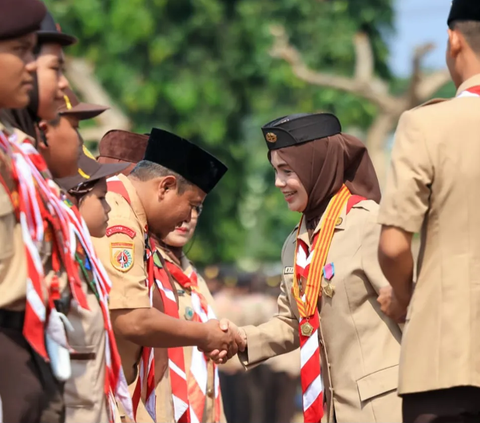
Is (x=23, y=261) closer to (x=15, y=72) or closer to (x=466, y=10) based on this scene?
(x=15, y=72)

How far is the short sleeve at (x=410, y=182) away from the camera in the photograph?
3973 millimetres

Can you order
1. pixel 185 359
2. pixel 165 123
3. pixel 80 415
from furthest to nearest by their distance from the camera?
1. pixel 165 123
2. pixel 185 359
3. pixel 80 415

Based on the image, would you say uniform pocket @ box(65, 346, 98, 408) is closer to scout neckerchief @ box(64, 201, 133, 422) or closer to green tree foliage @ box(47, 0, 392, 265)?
scout neckerchief @ box(64, 201, 133, 422)

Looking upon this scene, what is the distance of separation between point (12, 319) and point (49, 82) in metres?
0.87

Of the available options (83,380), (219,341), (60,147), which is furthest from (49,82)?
(219,341)

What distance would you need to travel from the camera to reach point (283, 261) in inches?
227

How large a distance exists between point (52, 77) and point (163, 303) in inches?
90.5

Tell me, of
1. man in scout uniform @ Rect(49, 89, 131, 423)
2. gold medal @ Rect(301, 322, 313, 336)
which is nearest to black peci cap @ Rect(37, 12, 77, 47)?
man in scout uniform @ Rect(49, 89, 131, 423)

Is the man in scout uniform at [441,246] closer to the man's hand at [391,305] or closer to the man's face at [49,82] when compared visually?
the man's hand at [391,305]

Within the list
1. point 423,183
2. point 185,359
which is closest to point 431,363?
point 423,183

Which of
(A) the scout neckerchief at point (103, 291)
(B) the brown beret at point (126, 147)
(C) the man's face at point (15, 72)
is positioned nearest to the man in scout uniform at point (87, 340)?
(A) the scout neckerchief at point (103, 291)

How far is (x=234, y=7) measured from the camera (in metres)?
24.2

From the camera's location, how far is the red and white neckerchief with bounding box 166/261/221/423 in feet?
21.7

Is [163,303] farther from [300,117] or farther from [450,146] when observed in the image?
[450,146]
